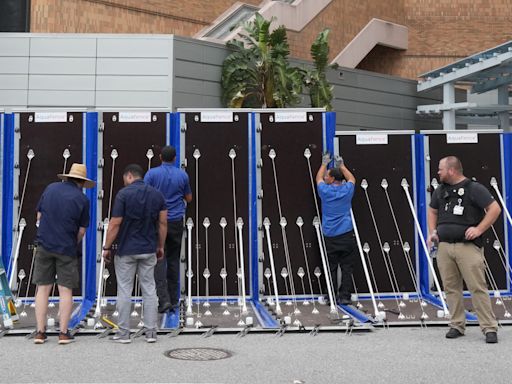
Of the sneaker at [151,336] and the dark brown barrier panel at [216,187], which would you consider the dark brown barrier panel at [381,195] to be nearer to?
the dark brown barrier panel at [216,187]

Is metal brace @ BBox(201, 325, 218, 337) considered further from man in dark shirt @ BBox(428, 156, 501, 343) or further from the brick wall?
the brick wall

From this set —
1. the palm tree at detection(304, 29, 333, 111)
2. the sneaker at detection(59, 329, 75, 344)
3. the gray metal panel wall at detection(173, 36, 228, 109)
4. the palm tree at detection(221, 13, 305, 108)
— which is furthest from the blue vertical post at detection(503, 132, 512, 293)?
the gray metal panel wall at detection(173, 36, 228, 109)

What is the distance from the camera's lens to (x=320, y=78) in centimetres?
1753

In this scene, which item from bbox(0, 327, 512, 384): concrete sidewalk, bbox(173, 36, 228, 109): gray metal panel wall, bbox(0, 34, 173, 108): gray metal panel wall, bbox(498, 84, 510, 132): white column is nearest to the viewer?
bbox(0, 327, 512, 384): concrete sidewalk

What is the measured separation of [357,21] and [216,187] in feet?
50.9

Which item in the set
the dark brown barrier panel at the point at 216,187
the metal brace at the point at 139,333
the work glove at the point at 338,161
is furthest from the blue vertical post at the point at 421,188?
the metal brace at the point at 139,333

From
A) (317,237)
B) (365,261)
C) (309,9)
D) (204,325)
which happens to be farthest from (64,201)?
(309,9)

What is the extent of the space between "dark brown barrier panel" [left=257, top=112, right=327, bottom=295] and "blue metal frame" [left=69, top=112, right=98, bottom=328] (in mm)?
2305

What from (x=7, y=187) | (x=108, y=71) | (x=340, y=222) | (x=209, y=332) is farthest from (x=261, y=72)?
(x=209, y=332)

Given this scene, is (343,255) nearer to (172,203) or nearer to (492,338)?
(172,203)

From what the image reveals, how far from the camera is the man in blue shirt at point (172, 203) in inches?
306

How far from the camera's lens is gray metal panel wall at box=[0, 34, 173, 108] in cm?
1562

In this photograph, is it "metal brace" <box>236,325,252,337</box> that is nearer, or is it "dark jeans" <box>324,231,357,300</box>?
"metal brace" <box>236,325,252,337</box>

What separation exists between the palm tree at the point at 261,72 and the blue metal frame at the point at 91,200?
8.01 meters
